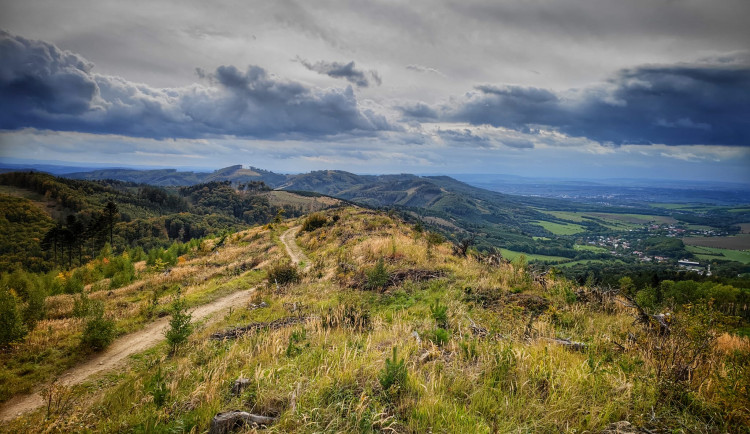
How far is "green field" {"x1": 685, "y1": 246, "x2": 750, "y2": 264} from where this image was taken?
519ft

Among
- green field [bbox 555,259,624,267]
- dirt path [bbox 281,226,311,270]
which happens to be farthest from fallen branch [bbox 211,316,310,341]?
green field [bbox 555,259,624,267]

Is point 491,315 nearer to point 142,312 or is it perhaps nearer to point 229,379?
point 229,379

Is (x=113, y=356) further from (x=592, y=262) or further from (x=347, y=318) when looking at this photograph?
(x=592, y=262)

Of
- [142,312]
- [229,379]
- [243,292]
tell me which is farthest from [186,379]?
[243,292]

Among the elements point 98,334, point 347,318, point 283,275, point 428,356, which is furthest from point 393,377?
point 283,275

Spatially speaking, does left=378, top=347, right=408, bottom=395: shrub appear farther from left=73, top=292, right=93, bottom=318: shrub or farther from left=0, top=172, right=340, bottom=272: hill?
left=0, top=172, right=340, bottom=272: hill

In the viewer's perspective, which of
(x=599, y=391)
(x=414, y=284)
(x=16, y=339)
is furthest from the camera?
(x=414, y=284)

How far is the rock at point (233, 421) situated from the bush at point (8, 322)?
11.0 meters

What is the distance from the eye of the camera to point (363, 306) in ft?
37.7

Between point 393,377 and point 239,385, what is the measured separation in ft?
8.85

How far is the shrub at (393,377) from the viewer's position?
16.1 ft

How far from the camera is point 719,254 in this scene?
16738 centimetres

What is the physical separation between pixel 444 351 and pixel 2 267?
165455 millimetres

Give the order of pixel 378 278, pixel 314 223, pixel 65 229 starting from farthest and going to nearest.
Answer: pixel 65 229, pixel 314 223, pixel 378 278
